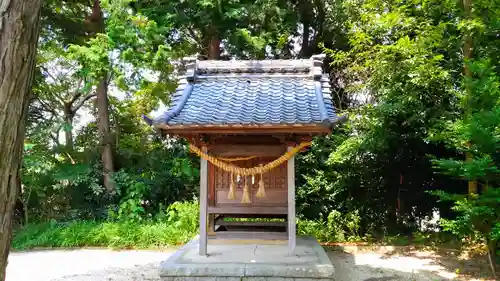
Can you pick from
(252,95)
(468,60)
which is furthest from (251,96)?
(468,60)

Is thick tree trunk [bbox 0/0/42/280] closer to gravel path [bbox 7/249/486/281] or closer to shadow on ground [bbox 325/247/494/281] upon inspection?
gravel path [bbox 7/249/486/281]

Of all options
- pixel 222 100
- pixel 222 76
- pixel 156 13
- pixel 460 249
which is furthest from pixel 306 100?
pixel 156 13

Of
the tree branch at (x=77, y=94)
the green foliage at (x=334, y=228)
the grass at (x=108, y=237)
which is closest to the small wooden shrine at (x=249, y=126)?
the grass at (x=108, y=237)

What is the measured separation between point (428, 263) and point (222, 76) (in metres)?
5.29

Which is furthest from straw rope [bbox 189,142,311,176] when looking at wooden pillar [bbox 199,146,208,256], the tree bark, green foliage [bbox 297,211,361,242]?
the tree bark

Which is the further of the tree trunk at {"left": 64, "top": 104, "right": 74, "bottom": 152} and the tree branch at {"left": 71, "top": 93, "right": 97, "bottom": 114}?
the tree branch at {"left": 71, "top": 93, "right": 97, "bottom": 114}

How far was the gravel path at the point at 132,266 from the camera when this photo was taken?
650cm

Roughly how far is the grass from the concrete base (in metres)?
3.35

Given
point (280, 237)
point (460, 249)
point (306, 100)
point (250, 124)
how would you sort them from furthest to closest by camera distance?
point (460, 249), point (280, 237), point (306, 100), point (250, 124)

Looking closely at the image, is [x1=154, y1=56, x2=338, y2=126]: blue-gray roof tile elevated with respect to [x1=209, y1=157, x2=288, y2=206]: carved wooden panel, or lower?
elevated

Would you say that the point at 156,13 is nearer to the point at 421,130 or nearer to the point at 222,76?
the point at 222,76

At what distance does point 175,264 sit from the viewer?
209 inches

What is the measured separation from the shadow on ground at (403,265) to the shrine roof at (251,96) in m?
2.96

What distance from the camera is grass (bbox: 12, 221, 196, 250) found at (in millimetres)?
9016
